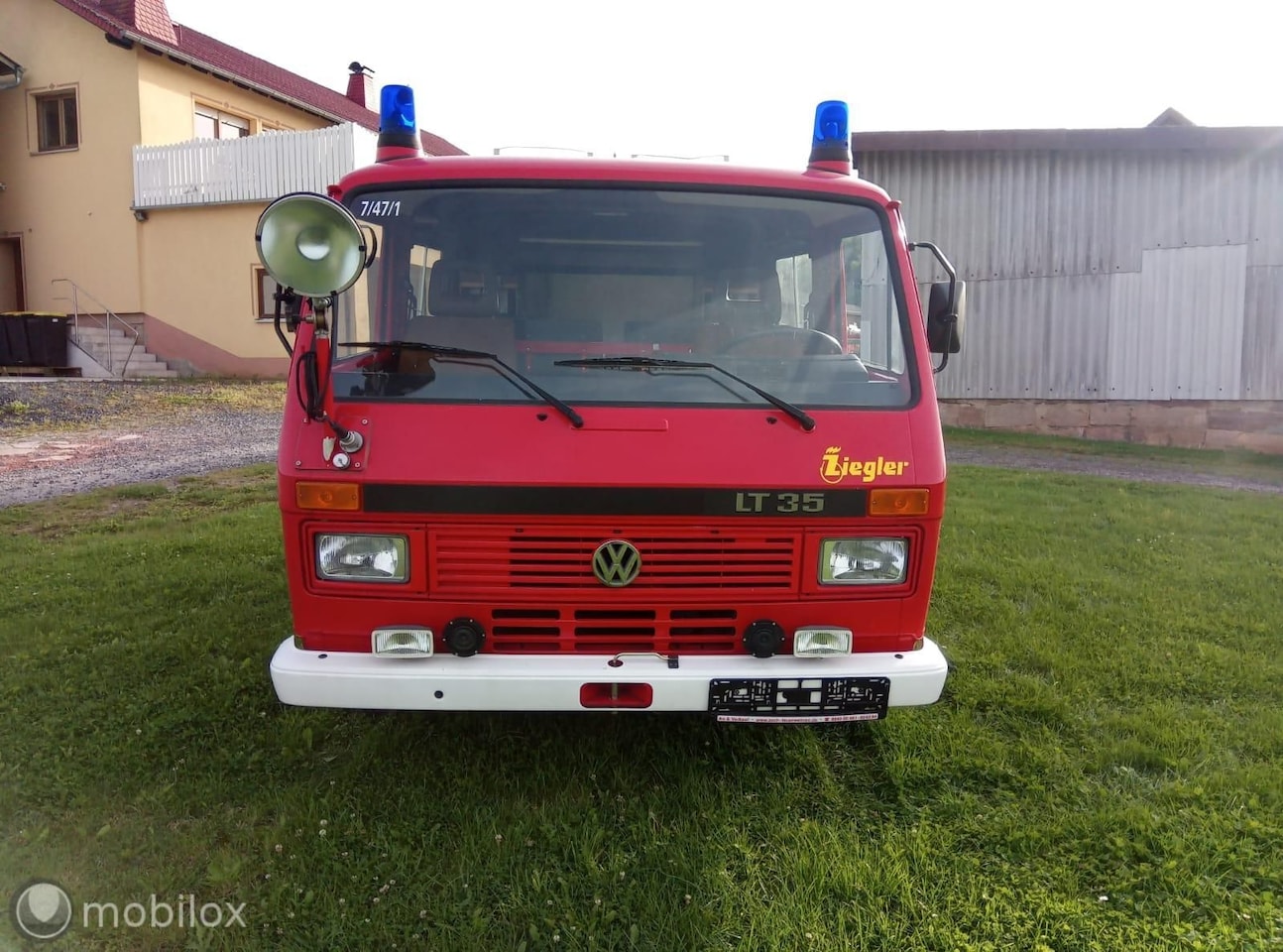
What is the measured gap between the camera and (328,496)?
2895 mm

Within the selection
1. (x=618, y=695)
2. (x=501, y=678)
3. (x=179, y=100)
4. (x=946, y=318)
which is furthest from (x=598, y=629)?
(x=179, y=100)

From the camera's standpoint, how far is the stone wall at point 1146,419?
1167 centimetres

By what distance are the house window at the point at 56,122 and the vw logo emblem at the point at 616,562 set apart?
2158 centimetres

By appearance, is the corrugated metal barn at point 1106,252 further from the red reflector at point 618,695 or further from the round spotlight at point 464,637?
the round spotlight at point 464,637

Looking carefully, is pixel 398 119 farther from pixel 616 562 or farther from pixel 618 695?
pixel 618 695

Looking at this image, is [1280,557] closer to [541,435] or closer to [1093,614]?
[1093,614]

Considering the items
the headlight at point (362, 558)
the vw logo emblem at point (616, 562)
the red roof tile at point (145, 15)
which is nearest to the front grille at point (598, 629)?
the vw logo emblem at point (616, 562)

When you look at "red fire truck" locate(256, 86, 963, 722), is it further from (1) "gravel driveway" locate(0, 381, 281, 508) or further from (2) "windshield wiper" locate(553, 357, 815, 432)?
(1) "gravel driveway" locate(0, 381, 281, 508)

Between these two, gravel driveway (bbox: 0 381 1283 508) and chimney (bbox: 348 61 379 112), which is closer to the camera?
gravel driveway (bbox: 0 381 1283 508)

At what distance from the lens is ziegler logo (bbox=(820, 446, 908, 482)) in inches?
117

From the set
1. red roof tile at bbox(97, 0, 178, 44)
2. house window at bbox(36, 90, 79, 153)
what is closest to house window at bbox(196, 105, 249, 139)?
red roof tile at bbox(97, 0, 178, 44)

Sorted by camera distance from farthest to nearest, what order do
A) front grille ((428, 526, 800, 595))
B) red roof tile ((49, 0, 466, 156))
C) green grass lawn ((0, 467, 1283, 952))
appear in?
1. red roof tile ((49, 0, 466, 156))
2. front grille ((428, 526, 800, 595))
3. green grass lawn ((0, 467, 1283, 952))

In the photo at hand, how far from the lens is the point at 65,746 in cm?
352

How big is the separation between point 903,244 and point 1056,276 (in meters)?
10.3
